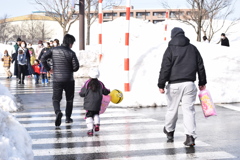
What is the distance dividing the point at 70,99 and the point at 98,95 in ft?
3.66

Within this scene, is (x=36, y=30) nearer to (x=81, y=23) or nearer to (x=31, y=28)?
(x=31, y=28)

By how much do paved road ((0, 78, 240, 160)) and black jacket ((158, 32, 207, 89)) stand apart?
3.09ft

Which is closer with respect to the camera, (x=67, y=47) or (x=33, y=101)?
(x=67, y=47)

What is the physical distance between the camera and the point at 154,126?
7594mm

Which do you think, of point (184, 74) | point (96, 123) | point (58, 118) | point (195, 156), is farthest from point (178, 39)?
point (58, 118)

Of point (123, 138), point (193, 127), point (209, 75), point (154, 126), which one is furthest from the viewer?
point (209, 75)

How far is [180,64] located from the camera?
237 inches

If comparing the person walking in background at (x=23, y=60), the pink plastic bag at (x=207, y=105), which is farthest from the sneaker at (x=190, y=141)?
the person walking in background at (x=23, y=60)

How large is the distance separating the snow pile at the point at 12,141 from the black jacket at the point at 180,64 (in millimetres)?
2383

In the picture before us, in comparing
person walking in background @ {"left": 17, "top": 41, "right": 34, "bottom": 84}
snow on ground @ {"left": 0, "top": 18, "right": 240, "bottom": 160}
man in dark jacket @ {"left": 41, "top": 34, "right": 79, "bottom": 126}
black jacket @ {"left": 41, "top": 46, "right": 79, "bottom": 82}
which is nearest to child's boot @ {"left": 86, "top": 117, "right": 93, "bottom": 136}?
man in dark jacket @ {"left": 41, "top": 34, "right": 79, "bottom": 126}

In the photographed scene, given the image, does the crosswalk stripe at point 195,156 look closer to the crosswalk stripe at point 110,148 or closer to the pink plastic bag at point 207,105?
the crosswalk stripe at point 110,148

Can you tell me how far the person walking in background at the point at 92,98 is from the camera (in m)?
6.91

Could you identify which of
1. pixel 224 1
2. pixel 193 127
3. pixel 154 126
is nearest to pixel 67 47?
pixel 154 126

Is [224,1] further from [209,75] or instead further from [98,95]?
[98,95]
